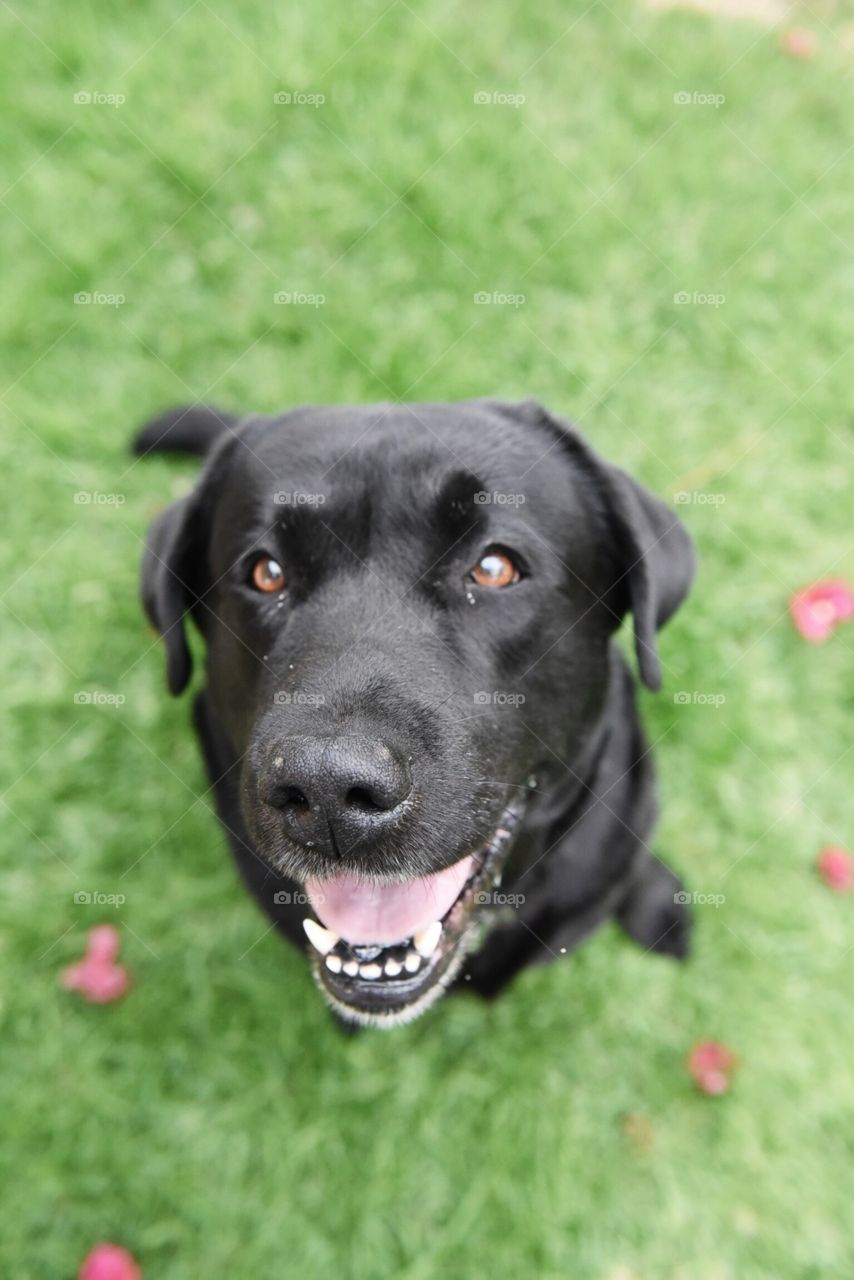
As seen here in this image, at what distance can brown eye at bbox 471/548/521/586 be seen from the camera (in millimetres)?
1781

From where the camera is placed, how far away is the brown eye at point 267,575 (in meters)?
1.84

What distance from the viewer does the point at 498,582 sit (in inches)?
70.6

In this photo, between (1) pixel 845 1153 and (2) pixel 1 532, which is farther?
(2) pixel 1 532

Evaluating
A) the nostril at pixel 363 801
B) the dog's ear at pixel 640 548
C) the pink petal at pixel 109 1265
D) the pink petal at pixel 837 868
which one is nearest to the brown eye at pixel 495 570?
the dog's ear at pixel 640 548

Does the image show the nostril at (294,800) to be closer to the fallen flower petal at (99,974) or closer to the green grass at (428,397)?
the green grass at (428,397)

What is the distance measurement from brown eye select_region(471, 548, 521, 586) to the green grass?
4.83ft

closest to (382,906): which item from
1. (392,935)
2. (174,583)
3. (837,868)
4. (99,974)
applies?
(392,935)

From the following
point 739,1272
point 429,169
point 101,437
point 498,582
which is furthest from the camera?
point 429,169

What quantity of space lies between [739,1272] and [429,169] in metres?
4.00

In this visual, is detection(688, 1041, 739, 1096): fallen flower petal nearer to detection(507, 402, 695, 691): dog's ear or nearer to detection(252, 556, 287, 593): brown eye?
detection(507, 402, 695, 691): dog's ear

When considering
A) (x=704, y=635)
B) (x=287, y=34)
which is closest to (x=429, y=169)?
(x=287, y=34)

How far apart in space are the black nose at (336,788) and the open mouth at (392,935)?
0.32m

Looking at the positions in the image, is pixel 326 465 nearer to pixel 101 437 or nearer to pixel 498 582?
pixel 498 582

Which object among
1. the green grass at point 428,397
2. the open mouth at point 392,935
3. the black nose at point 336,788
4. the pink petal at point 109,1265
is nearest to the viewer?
the black nose at point 336,788
